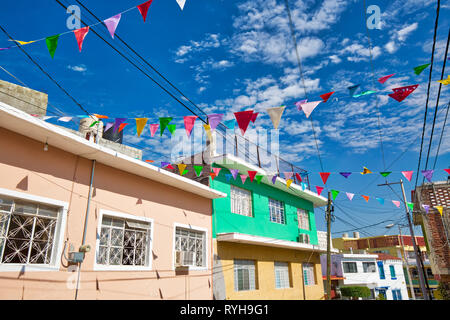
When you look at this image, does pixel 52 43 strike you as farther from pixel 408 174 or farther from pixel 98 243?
pixel 408 174

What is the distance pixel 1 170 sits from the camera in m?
6.42

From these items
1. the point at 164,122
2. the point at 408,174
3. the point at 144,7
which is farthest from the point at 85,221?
the point at 408,174

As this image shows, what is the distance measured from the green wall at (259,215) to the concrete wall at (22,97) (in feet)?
22.1

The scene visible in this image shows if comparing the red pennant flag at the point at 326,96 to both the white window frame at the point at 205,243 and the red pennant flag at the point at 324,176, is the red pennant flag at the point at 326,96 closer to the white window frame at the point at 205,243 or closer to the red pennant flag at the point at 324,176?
the red pennant flag at the point at 324,176

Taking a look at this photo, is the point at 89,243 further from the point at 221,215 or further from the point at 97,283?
the point at 221,215

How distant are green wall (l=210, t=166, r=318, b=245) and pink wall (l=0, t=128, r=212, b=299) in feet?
4.69

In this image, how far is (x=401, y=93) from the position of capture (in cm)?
661

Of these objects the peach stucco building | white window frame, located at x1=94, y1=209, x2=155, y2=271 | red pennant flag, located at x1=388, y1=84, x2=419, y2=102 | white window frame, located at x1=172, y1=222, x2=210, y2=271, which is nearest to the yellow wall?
white window frame, located at x1=172, y1=222, x2=210, y2=271

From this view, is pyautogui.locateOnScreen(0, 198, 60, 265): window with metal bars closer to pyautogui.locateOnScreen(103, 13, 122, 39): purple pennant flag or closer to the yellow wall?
pyautogui.locateOnScreen(103, 13, 122, 39): purple pennant flag

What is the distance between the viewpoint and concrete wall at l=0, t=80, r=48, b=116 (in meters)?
10.2

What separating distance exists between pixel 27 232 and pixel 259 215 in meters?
9.45

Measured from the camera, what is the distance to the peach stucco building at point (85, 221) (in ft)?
21.3
